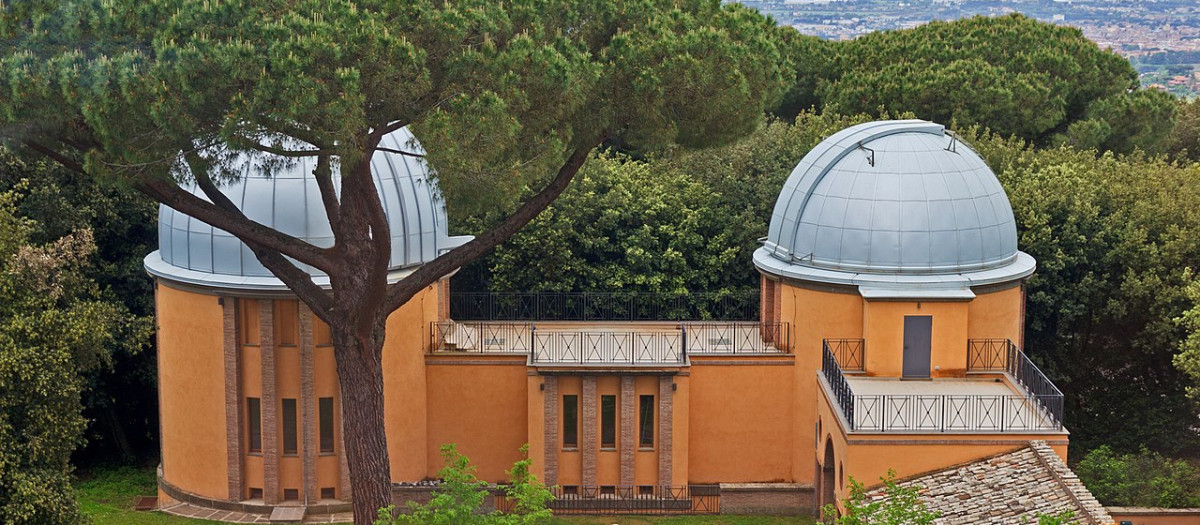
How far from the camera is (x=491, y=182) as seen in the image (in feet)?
70.4

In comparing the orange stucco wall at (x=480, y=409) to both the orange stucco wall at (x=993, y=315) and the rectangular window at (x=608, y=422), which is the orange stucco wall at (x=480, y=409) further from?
the orange stucco wall at (x=993, y=315)

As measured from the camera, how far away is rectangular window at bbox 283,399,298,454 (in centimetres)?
2814

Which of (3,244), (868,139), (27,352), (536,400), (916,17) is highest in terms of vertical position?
(916,17)

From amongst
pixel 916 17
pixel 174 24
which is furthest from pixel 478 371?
pixel 916 17

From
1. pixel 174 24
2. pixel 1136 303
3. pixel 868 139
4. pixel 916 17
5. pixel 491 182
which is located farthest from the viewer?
pixel 916 17

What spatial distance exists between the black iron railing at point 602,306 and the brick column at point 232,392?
722 centimetres

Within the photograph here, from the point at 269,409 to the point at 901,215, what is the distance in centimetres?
1393

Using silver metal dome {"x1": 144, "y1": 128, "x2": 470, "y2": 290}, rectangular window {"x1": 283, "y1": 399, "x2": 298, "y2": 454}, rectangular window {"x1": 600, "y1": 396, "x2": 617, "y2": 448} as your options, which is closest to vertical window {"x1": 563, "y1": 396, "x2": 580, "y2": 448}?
rectangular window {"x1": 600, "y1": 396, "x2": 617, "y2": 448}

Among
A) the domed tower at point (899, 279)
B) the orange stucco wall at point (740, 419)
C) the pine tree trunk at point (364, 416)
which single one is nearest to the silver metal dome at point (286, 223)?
the pine tree trunk at point (364, 416)

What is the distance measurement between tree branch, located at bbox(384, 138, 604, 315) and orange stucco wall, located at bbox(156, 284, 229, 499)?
239 inches

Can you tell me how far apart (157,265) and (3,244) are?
11.2ft

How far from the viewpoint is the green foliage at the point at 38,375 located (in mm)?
22938

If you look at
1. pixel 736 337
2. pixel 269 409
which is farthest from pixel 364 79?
pixel 736 337

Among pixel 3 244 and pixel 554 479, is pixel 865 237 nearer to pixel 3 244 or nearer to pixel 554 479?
pixel 554 479
